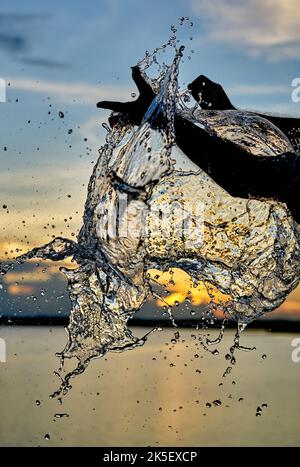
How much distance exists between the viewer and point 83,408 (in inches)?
363

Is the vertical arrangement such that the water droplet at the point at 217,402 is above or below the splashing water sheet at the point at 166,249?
below

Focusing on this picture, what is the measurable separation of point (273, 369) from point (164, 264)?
27.4 feet

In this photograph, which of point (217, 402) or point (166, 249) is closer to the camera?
point (166, 249)

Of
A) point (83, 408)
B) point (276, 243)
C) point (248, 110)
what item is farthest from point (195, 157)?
point (83, 408)

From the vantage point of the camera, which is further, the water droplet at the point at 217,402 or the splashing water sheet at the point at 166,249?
the water droplet at the point at 217,402

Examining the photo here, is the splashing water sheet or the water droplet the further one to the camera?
the water droplet

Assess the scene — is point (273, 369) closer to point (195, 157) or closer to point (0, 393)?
point (0, 393)

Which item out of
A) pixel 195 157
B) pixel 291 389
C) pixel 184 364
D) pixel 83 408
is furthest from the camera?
pixel 184 364

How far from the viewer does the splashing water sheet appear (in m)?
4.86

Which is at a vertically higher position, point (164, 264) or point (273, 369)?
point (164, 264)

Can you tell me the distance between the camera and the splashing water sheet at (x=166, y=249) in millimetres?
4863

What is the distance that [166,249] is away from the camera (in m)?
5.36

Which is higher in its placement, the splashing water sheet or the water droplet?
the splashing water sheet

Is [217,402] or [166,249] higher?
[166,249]
